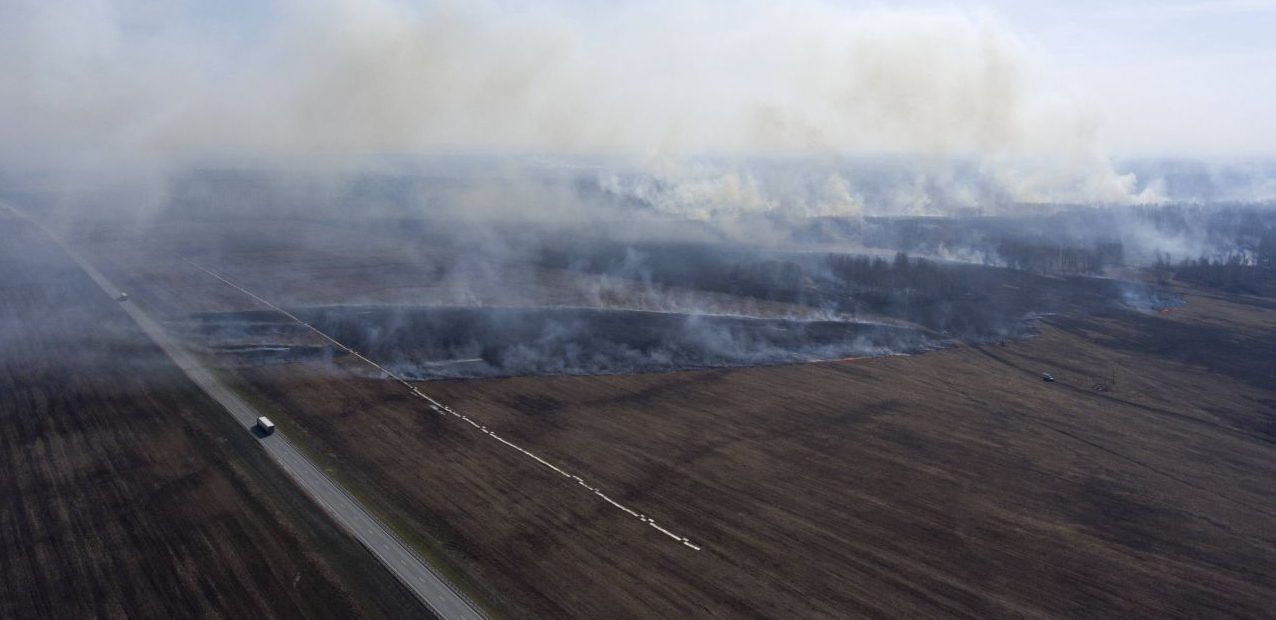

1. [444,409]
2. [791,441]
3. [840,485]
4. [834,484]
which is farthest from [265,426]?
[840,485]

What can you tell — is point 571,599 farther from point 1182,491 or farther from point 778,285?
point 778,285

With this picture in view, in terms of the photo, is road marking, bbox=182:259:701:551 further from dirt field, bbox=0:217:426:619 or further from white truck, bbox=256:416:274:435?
dirt field, bbox=0:217:426:619

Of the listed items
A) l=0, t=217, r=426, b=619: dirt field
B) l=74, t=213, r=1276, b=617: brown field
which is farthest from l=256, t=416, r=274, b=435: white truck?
l=74, t=213, r=1276, b=617: brown field

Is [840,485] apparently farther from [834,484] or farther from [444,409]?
[444,409]

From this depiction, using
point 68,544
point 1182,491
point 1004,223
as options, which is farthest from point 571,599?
point 1004,223

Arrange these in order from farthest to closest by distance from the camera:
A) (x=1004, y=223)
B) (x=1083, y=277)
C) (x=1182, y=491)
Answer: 1. (x=1004, y=223)
2. (x=1083, y=277)
3. (x=1182, y=491)

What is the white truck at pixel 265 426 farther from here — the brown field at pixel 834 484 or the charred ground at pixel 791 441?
the brown field at pixel 834 484

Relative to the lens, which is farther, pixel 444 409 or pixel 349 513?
pixel 444 409
